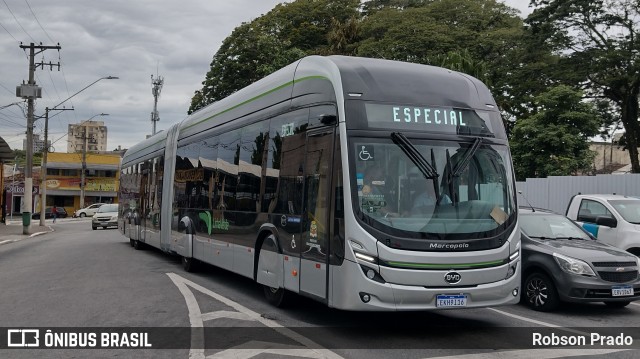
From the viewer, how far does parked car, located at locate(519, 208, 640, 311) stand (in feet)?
30.2

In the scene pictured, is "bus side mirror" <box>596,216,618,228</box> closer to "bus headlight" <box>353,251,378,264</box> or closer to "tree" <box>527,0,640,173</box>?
"bus headlight" <box>353,251,378,264</box>

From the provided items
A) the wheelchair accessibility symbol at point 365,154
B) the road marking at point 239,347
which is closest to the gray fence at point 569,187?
the road marking at point 239,347

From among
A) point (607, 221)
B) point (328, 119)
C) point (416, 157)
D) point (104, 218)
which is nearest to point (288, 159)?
point (328, 119)

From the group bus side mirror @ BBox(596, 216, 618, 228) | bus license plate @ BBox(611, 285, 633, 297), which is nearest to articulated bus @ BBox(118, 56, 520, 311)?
bus license plate @ BBox(611, 285, 633, 297)

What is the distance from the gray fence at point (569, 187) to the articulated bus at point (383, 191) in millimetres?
9977

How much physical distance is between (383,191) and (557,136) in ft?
89.1

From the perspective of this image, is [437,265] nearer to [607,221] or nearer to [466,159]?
[466,159]

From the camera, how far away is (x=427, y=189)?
727cm

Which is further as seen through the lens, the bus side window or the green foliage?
the green foliage

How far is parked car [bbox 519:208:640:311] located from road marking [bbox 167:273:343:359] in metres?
4.28

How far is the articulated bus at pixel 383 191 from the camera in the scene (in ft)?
22.9

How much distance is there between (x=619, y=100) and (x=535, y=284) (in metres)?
34.0

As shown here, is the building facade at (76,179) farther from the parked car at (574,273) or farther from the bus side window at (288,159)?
the parked car at (574,273)

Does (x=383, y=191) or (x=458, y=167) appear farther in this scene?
(x=458, y=167)
